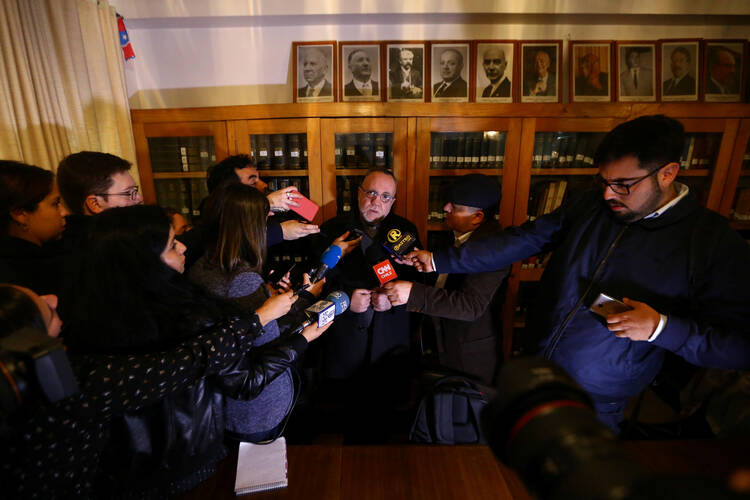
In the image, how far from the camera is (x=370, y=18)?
2504 mm

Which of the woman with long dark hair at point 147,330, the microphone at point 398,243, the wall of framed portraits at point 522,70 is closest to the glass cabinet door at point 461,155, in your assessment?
the wall of framed portraits at point 522,70

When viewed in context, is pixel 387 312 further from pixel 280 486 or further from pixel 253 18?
pixel 253 18

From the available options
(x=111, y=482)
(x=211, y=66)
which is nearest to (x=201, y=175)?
(x=211, y=66)

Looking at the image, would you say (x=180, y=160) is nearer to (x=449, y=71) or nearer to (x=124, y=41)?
(x=124, y=41)

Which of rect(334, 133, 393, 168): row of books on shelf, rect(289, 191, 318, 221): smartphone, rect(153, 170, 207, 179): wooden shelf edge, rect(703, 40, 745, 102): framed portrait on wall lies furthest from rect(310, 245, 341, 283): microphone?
rect(703, 40, 745, 102): framed portrait on wall

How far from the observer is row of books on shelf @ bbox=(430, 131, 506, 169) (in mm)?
2354

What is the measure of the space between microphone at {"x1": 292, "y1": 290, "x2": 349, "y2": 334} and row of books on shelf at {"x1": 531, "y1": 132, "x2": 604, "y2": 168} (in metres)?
1.88

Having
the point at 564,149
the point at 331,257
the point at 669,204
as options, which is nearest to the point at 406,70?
the point at 564,149

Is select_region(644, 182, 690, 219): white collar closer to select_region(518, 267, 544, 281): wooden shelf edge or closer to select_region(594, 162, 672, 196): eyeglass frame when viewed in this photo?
select_region(594, 162, 672, 196): eyeglass frame

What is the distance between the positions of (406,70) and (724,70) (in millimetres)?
2392

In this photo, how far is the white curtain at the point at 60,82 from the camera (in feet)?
6.24

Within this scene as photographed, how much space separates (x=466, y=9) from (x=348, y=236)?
2001 mm

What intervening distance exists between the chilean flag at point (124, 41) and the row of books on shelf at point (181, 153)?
839 millimetres

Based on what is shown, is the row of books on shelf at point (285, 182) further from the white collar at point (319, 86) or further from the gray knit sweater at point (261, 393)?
the gray knit sweater at point (261, 393)
